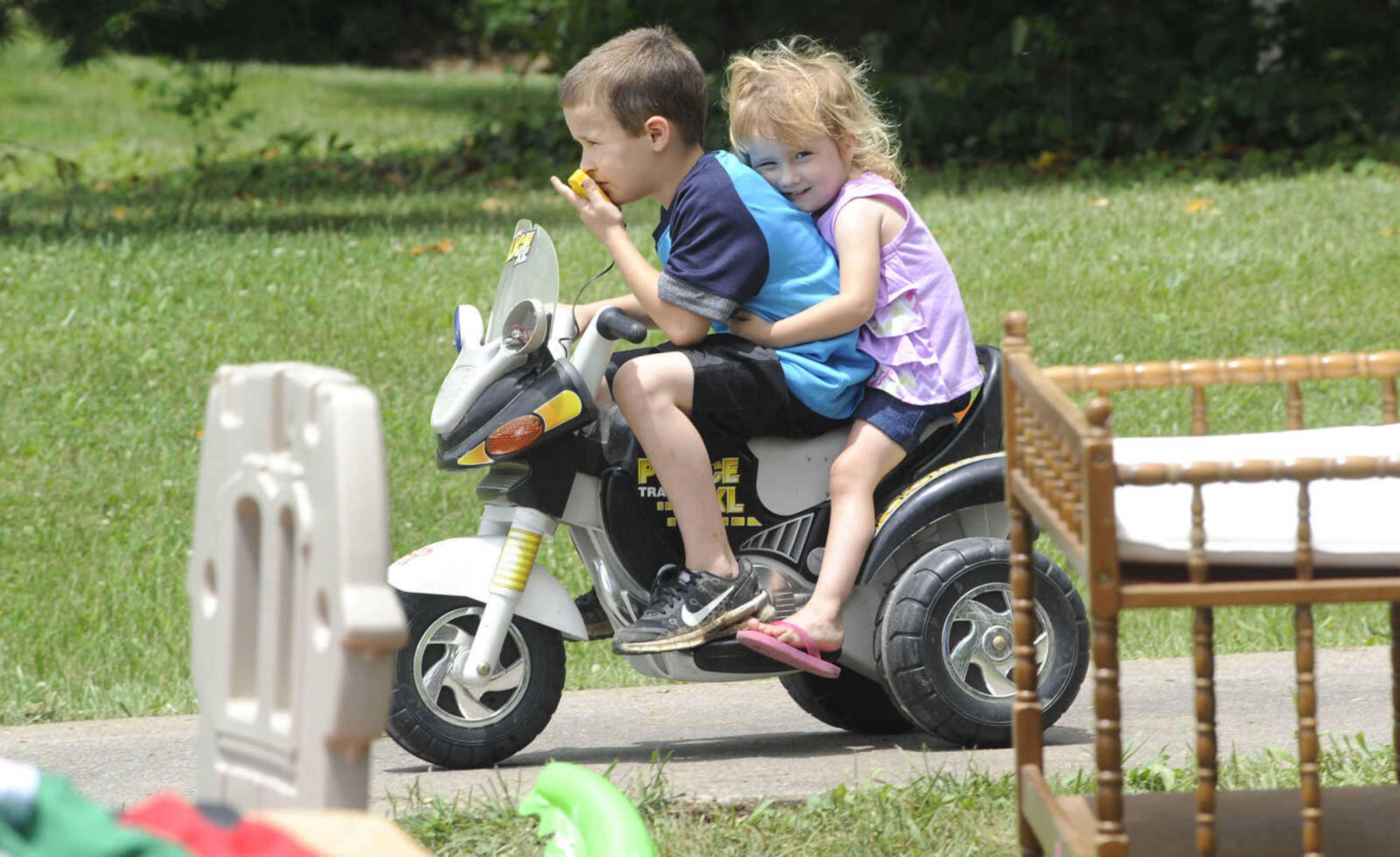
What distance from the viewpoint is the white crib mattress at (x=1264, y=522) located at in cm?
239

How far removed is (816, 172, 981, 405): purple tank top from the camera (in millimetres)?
3846

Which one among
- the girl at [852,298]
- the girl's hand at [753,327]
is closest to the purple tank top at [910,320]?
the girl at [852,298]

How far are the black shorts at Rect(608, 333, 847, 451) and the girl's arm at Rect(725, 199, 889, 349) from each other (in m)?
0.06

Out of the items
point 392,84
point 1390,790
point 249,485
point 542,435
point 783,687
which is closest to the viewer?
point 249,485

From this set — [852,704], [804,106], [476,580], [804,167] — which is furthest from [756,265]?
[852,704]

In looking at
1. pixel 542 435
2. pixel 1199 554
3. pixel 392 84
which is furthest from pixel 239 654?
pixel 392 84

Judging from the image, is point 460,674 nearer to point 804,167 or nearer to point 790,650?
point 790,650

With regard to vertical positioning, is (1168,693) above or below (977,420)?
below

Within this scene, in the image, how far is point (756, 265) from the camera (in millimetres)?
3748

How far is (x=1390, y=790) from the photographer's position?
3.12 metres

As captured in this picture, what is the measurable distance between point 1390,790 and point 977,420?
127 centimetres

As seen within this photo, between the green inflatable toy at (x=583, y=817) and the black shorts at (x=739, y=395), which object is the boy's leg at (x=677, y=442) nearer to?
the black shorts at (x=739, y=395)

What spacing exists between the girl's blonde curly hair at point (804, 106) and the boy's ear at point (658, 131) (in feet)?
0.54

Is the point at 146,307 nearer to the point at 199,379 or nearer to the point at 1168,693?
the point at 199,379
